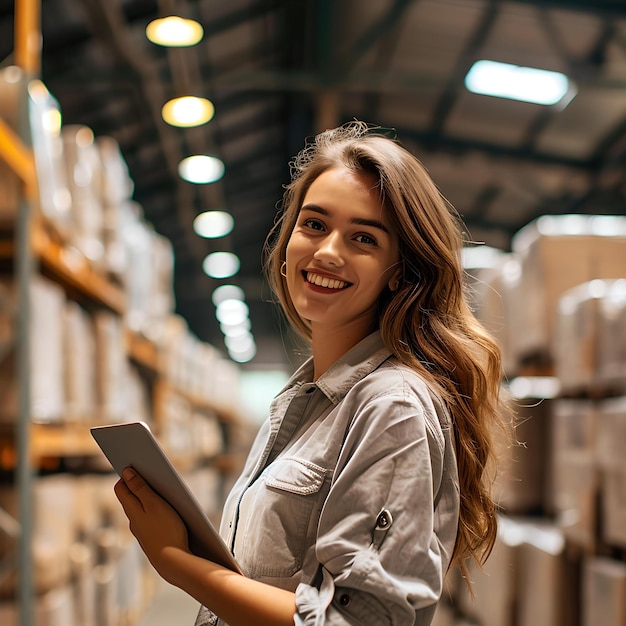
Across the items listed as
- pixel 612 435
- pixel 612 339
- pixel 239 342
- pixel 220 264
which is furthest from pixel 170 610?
pixel 239 342

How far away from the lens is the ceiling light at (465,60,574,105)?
9.66 m

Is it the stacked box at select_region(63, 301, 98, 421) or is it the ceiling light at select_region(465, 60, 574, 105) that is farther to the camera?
the ceiling light at select_region(465, 60, 574, 105)

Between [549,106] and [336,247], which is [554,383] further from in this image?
[549,106]

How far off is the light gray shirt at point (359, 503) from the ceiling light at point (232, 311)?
72.5 ft

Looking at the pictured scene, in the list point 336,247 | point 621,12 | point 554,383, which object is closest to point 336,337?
point 336,247

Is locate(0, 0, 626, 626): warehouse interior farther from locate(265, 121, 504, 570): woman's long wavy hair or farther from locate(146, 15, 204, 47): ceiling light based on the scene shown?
locate(146, 15, 204, 47): ceiling light

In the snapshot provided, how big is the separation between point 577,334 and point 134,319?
3325 mm

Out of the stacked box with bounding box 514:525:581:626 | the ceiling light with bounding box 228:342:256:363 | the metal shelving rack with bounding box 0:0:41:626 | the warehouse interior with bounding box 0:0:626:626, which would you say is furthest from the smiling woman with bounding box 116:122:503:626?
the ceiling light with bounding box 228:342:256:363

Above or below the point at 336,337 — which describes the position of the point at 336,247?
above

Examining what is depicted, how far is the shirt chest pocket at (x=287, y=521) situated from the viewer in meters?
1.52

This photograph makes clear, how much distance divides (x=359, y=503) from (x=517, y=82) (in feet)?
30.6

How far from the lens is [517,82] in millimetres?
9961

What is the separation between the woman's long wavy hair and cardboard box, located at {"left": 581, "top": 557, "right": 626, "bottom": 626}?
1.88 meters

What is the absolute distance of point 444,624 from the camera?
5.19 metres
